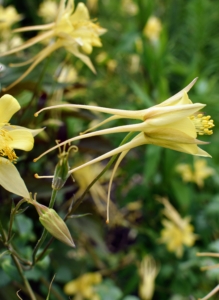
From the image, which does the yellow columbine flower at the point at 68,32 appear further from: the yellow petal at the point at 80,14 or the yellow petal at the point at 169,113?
the yellow petal at the point at 169,113

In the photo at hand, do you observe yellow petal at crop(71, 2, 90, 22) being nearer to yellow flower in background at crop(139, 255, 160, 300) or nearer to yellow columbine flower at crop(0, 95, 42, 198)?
yellow columbine flower at crop(0, 95, 42, 198)

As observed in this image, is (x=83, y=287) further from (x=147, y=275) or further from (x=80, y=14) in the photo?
(x=80, y=14)

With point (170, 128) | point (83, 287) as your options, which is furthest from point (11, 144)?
point (83, 287)

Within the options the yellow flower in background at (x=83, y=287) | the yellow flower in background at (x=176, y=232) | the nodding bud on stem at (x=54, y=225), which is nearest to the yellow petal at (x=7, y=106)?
the nodding bud on stem at (x=54, y=225)

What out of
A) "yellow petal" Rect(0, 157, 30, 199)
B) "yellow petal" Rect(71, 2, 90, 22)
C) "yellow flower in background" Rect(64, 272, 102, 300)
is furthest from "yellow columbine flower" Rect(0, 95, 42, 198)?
"yellow flower in background" Rect(64, 272, 102, 300)

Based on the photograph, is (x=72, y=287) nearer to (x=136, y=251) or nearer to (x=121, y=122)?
(x=136, y=251)

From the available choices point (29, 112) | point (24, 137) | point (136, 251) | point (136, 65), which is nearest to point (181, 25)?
point (136, 65)
